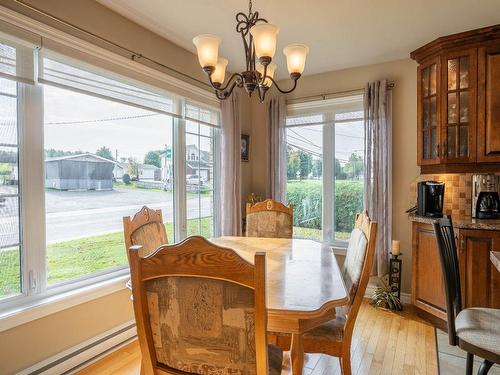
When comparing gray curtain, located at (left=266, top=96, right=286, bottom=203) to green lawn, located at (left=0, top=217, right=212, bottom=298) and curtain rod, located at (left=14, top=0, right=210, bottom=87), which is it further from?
green lawn, located at (left=0, top=217, right=212, bottom=298)

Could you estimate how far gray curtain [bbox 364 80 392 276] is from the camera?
3.28 meters

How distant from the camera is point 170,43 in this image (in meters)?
2.90

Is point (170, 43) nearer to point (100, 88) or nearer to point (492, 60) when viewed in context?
point (100, 88)

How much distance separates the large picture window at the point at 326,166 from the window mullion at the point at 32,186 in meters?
2.75

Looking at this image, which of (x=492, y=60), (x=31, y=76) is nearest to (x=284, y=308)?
(x=31, y=76)

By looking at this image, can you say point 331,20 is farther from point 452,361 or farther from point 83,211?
point 452,361

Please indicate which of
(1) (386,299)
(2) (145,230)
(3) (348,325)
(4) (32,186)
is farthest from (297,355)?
(1) (386,299)

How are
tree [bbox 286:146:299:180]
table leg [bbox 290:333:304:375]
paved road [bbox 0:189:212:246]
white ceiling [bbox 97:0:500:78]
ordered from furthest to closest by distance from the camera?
tree [bbox 286:146:299:180] < white ceiling [bbox 97:0:500:78] < paved road [bbox 0:189:212:246] < table leg [bbox 290:333:304:375]

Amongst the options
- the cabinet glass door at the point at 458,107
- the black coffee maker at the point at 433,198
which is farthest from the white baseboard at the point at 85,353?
the cabinet glass door at the point at 458,107

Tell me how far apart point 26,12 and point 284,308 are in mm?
2177

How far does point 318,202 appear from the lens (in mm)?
3893

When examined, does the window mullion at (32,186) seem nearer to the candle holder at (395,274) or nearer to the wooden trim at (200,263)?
the wooden trim at (200,263)

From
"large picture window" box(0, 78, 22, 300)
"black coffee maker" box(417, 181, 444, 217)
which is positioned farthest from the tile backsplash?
"large picture window" box(0, 78, 22, 300)

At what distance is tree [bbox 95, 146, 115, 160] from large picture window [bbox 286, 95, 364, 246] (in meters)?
2.21
